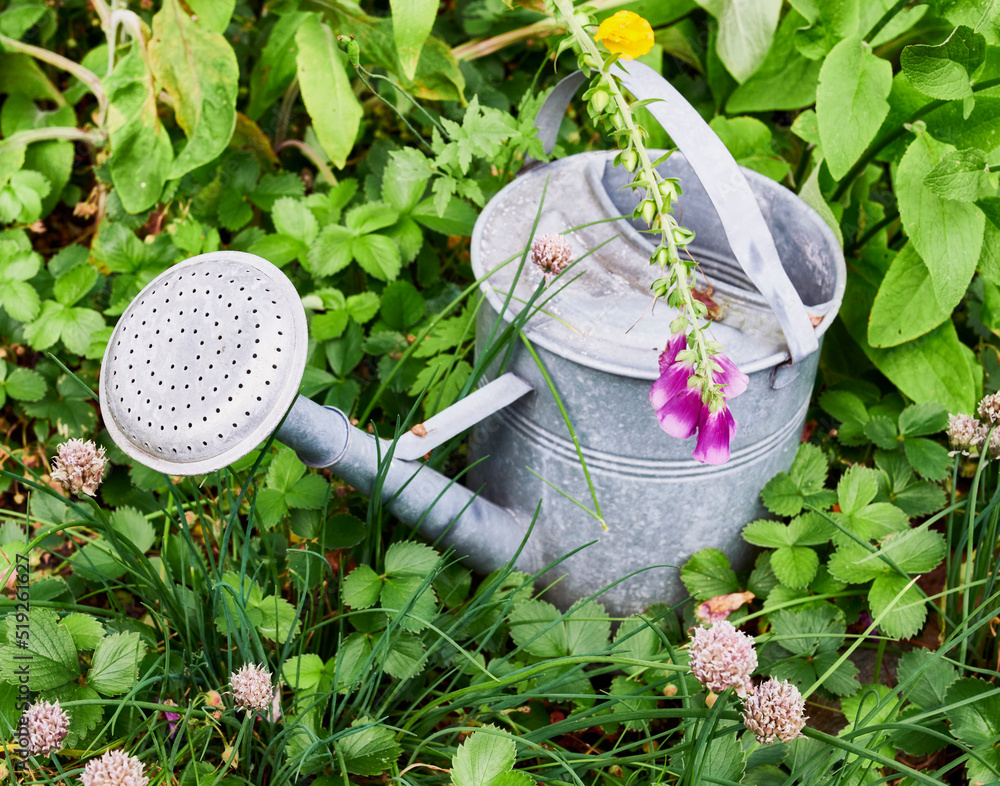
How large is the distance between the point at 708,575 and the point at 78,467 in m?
0.88

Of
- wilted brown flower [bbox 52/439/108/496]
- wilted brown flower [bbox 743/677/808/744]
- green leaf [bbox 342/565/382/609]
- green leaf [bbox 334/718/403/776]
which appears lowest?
green leaf [bbox 334/718/403/776]

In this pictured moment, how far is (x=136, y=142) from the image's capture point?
1.61 m

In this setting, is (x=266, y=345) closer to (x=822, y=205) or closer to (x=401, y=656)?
(x=401, y=656)

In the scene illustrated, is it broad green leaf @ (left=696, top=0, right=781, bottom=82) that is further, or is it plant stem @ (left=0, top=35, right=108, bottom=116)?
plant stem @ (left=0, top=35, right=108, bottom=116)

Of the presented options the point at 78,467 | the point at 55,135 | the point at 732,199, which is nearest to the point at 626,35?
the point at 732,199

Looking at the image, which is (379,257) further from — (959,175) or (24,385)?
(959,175)

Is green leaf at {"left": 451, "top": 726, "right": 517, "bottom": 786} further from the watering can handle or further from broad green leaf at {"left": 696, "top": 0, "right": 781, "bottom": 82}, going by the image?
broad green leaf at {"left": 696, "top": 0, "right": 781, "bottom": 82}

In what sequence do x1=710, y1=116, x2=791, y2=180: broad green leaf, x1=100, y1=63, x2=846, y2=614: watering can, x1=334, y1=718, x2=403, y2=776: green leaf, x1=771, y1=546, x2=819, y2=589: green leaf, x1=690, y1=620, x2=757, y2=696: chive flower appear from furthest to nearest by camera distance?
1. x1=710, y1=116, x2=791, y2=180: broad green leaf
2. x1=771, y1=546, x2=819, y2=589: green leaf
3. x1=334, y1=718, x2=403, y2=776: green leaf
4. x1=100, y1=63, x2=846, y2=614: watering can
5. x1=690, y1=620, x2=757, y2=696: chive flower

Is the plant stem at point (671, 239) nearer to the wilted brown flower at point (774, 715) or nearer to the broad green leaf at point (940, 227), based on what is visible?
the wilted brown flower at point (774, 715)

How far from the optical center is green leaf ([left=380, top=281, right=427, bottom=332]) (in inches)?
61.4

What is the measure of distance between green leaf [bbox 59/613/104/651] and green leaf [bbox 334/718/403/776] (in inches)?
13.6

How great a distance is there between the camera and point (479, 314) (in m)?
1.31

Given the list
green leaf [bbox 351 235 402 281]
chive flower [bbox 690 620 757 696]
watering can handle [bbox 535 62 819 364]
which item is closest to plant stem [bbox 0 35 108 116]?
green leaf [bbox 351 235 402 281]

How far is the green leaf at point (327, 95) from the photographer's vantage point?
1581 millimetres
